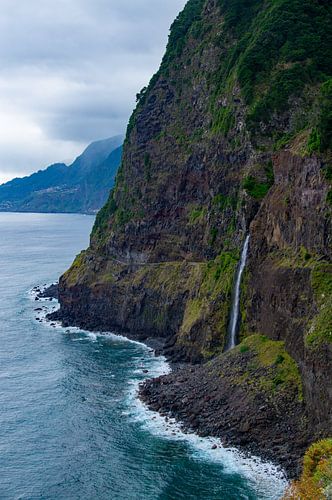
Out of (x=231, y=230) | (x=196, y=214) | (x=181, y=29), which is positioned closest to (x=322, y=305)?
(x=231, y=230)

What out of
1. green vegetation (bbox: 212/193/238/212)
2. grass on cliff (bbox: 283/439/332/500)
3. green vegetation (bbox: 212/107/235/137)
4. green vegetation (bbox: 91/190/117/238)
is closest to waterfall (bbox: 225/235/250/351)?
green vegetation (bbox: 212/193/238/212)

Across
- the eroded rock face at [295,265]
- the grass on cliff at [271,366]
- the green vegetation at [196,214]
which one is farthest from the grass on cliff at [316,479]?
the green vegetation at [196,214]

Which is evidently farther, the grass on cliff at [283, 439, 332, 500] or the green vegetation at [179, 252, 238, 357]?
the green vegetation at [179, 252, 238, 357]

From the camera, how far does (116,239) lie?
121 metres

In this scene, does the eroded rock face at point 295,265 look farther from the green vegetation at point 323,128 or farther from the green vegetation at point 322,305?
the green vegetation at point 323,128

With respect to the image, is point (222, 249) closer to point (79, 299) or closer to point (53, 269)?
point (79, 299)

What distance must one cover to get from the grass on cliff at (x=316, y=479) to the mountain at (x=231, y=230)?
33.4 inches

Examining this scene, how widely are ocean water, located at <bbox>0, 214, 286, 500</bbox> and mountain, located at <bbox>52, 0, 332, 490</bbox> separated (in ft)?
10.3

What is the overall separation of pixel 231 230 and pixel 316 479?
5898 centimetres

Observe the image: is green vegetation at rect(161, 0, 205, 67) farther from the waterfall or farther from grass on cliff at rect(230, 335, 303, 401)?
grass on cliff at rect(230, 335, 303, 401)

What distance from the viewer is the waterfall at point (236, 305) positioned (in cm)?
7816

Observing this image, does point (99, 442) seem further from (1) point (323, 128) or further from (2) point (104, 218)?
(2) point (104, 218)

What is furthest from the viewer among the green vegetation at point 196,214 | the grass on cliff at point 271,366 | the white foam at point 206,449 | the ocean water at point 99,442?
the green vegetation at point 196,214

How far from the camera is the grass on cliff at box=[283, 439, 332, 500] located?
30.7 metres
